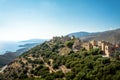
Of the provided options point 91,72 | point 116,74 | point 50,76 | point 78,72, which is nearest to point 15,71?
point 50,76

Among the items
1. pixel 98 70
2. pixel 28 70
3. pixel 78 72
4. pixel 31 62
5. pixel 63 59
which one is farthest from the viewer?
pixel 31 62

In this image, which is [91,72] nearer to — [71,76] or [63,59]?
[71,76]

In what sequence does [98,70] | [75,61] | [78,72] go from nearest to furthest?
1. [98,70]
2. [78,72]
3. [75,61]

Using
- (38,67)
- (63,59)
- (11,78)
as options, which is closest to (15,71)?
(11,78)

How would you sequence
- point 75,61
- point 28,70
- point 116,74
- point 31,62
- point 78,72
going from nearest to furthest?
point 116,74
point 78,72
point 75,61
point 28,70
point 31,62

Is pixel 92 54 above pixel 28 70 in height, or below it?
above

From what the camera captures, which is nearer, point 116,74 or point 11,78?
point 116,74

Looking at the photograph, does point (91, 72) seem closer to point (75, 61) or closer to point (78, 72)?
point (78, 72)

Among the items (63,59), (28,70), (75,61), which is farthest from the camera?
(28,70)

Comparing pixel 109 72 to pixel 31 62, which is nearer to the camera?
pixel 109 72
